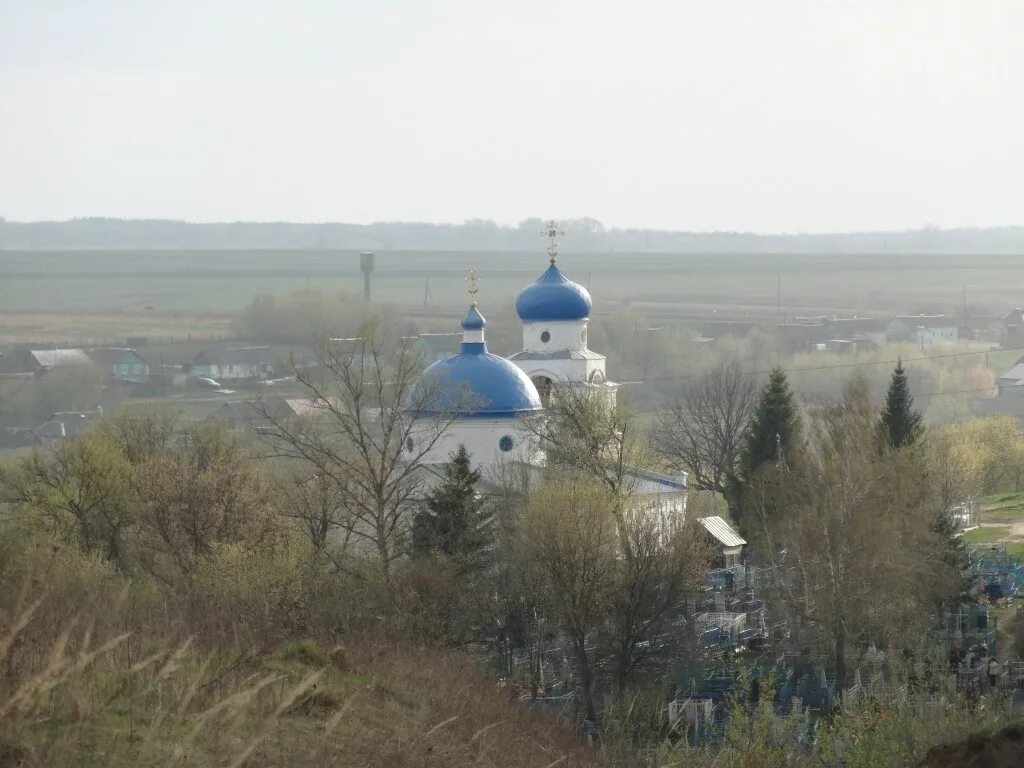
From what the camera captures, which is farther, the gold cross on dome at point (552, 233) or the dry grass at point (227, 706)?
the gold cross on dome at point (552, 233)

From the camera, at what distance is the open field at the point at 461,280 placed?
9750cm

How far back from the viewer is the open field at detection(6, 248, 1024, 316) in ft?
320

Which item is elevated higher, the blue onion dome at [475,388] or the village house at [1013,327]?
the blue onion dome at [475,388]

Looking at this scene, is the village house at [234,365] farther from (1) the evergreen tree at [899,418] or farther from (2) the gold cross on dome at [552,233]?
(1) the evergreen tree at [899,418]

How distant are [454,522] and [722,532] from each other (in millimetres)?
6643

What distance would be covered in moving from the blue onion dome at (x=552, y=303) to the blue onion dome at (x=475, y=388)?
3948 mm

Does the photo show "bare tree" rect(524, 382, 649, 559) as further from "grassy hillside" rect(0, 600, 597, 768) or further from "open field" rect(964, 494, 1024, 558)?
"grassy hillside" rect(0, 600, 597, 768)

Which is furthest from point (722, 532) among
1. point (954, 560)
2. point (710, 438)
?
point (710, 438)

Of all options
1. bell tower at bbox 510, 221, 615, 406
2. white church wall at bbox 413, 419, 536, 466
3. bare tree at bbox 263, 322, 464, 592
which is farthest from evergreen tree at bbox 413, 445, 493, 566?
bell tower at bbox 510, 221, 615, 406

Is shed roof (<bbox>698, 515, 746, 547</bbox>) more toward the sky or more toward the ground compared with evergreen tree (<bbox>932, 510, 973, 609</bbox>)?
more toward the ground

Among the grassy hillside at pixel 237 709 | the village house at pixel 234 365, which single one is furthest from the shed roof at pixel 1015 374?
the grassy hillside at pixel 237 709

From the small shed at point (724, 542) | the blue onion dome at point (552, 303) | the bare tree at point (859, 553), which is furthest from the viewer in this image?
the blue onion dome at point (552, 303)

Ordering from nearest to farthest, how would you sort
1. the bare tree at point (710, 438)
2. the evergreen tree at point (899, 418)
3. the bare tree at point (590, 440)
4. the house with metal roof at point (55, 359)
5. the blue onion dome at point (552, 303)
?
the bare tree at point (590, 440) < the evergreen tree at point (899, 418) < the blue onion dome at point (552, 303) < the bare tree at point (710, 438) < the house with metal roof at point (55, 359)

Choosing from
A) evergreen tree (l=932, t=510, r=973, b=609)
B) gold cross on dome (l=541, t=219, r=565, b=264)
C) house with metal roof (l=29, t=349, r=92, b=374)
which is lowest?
house with metal roof (l=29, t=349, r=92, b=374)
